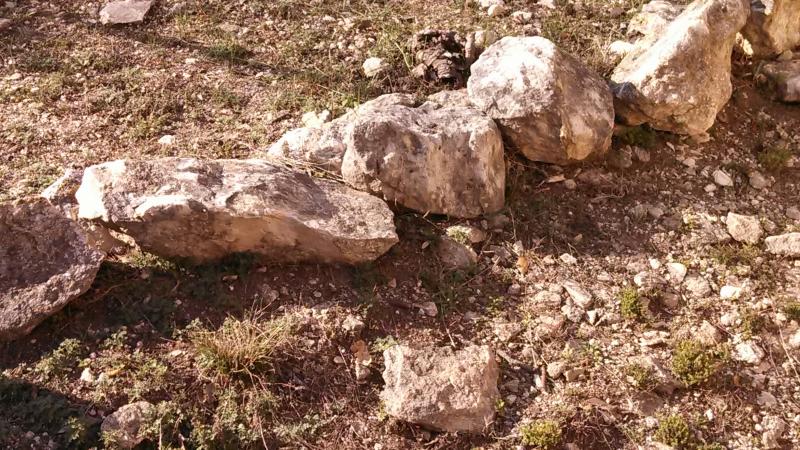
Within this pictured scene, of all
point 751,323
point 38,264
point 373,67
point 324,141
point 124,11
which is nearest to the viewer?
point 38,264

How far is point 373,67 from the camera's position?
240 inches

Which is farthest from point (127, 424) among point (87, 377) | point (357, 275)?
point (357, 275)

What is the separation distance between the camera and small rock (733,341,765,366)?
4.53m

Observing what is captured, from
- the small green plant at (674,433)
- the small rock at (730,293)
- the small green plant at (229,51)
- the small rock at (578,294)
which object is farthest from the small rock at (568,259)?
the small green plant at (229,51)

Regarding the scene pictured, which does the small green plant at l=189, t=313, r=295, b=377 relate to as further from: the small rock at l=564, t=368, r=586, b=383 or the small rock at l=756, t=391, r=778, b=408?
the small rock at l=756, t=391, r=778, b=408

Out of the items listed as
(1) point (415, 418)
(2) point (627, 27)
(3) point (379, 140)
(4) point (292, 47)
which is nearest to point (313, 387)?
(1) point (415, 418)

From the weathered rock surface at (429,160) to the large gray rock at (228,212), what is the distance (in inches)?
8.2

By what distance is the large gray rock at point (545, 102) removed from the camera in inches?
204

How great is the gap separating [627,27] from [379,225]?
327 cm

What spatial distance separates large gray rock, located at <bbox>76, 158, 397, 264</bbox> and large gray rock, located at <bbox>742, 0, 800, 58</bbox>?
3572 millimetres

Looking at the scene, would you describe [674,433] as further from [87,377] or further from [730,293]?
[87,377]

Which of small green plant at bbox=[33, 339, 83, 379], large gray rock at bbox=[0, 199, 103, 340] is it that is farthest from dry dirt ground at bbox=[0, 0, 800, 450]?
large gray rock at bbox=[0, 199, 103, 340]

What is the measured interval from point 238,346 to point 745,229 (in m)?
3.39

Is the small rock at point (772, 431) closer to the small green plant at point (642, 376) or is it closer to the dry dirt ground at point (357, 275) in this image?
the dry dirt ground at point (357, 275)
